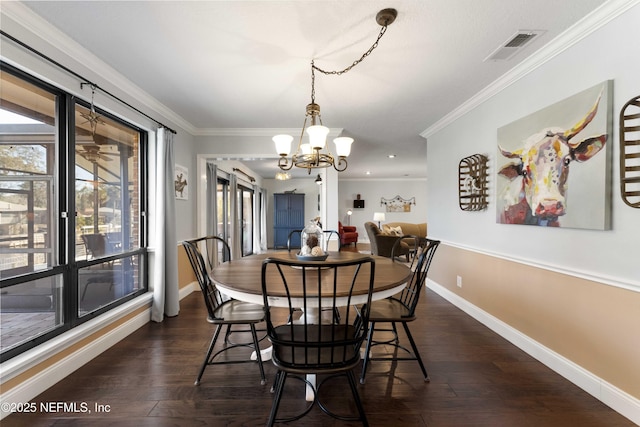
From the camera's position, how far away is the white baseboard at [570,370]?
162cm

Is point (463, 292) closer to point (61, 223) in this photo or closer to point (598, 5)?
point (598, 5)

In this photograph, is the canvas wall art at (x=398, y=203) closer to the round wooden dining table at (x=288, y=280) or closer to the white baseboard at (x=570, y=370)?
the white baseboard at (x=570, y=370)

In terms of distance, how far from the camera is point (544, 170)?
2172 millimetres

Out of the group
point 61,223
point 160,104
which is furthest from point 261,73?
point 61,223

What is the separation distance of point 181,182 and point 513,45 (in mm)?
3830

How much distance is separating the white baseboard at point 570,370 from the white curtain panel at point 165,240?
3.43 metres

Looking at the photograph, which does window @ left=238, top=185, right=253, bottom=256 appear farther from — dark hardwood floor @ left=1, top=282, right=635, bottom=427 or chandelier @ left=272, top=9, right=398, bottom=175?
chandelier @ left=272, top=9, right=398, bottom=175

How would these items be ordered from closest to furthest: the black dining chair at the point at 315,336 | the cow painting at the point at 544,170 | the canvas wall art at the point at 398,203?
the black dining chair at the point at 315,336, the cow painting at the point at 544,170, the canvas wall art at the point at 398,203

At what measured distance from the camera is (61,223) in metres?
2.06

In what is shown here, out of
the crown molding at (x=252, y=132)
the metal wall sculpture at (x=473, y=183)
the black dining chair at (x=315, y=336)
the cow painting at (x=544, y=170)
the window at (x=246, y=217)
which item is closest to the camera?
the black dining chair at (x=315, y=336)

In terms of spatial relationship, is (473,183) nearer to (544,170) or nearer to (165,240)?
(544,170)

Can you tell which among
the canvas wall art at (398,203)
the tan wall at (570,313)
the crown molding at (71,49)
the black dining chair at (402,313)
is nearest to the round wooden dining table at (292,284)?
the black dining chair at (402,313)

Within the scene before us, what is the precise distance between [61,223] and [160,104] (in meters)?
1.73

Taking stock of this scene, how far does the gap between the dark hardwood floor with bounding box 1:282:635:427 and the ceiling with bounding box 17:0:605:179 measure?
7.99 feet
